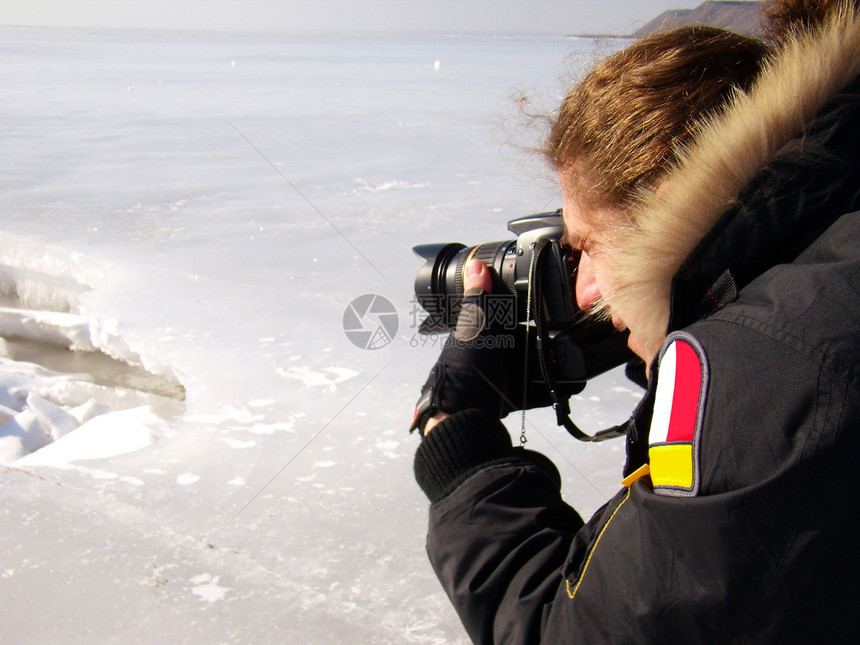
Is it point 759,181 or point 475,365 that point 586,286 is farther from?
point 759,181

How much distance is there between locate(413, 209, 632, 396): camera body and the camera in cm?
90

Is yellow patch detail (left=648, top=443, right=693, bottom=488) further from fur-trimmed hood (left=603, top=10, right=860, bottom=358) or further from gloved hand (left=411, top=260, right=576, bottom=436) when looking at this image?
gloved hand (left=411, top=260, right=576, bottom=436)

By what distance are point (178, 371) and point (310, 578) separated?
89cm

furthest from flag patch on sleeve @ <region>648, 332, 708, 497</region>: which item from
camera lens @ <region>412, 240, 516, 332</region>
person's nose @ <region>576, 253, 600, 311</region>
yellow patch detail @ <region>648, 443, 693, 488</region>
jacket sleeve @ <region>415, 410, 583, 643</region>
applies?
camera lens @ <region>412, 240, 516, 332</region>

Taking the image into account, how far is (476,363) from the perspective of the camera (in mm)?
902

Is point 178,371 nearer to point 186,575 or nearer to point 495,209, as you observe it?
point 186,575

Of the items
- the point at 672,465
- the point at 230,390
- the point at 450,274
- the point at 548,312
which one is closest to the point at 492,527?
the point at 672,465

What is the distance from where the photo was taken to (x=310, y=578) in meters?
1.08

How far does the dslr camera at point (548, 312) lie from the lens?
90cm

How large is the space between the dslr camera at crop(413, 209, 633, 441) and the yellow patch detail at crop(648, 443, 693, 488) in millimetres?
410

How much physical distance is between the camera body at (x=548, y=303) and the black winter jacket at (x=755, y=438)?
359 mm

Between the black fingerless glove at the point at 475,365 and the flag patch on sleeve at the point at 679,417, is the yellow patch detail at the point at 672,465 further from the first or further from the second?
the black fingerless glove at the point at 475,365

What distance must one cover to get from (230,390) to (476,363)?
37.1 inches

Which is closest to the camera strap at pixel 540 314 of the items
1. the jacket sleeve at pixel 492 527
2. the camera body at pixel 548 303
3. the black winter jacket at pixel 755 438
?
the camera body at pixel 548 303
